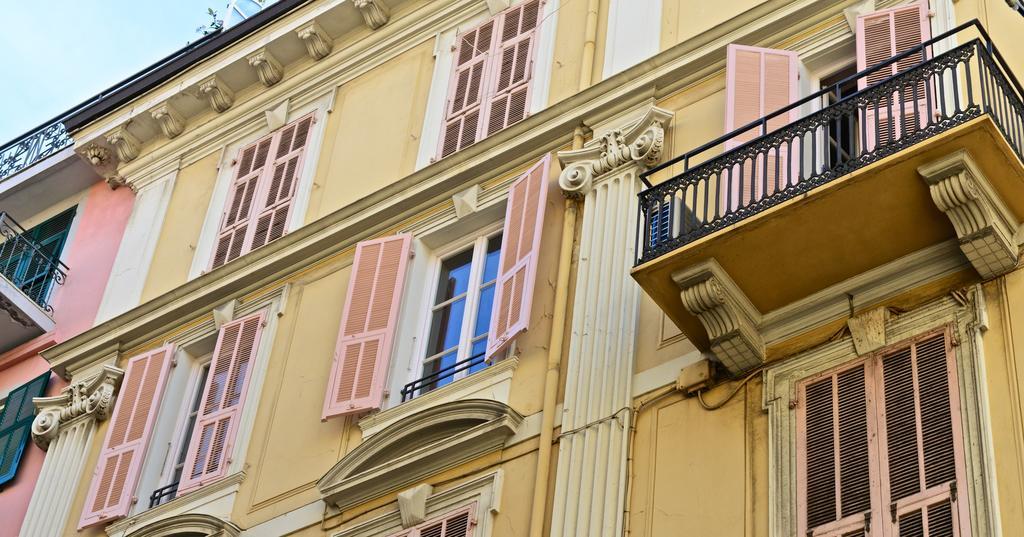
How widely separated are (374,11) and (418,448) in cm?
641

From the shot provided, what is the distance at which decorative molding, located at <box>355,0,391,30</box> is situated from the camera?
59.8ft

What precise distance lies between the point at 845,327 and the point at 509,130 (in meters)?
4.92

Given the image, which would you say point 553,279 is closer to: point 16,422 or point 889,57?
point 889,57

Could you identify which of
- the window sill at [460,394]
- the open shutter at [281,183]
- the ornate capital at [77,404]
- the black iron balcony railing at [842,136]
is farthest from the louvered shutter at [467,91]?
the ornate capital at [77,404]

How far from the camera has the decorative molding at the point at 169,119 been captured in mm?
19469

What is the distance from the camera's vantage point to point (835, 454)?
10922 millimetres

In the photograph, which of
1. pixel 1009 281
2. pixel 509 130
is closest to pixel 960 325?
pixel 1009 281

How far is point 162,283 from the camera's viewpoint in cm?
1803

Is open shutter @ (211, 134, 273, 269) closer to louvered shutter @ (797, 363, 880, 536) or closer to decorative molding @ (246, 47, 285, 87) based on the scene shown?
decorative molding @ (246, 47, 285, 87)

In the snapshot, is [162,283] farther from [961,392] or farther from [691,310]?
[961,392]

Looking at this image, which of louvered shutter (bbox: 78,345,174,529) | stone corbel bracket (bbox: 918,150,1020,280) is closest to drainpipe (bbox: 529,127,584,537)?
stone corbel bracket (bbox: 918,150,1020,280)

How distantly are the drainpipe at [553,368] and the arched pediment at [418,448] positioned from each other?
361 millimetres

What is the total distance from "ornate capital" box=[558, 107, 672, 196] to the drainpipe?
20 cm

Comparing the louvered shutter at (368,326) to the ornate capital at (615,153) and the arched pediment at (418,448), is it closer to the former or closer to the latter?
the arched pediment at (418,448)
